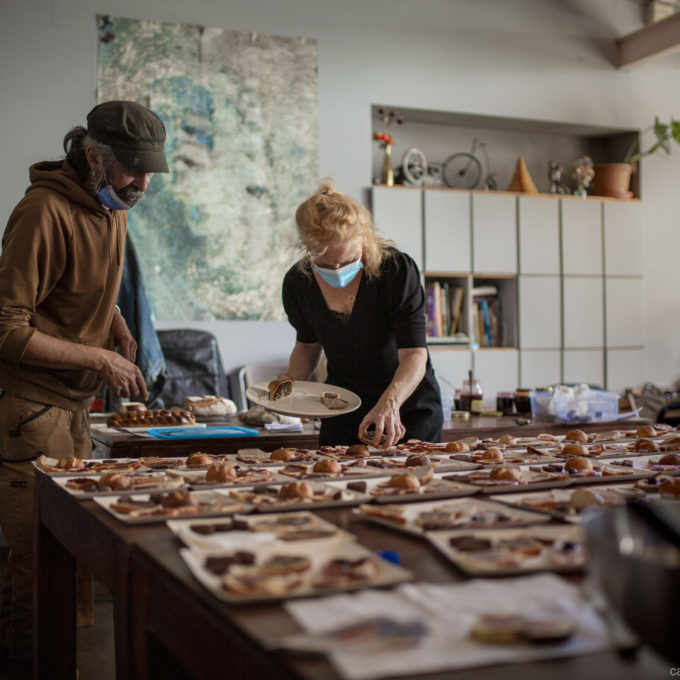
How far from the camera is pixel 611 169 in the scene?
5.73 metres

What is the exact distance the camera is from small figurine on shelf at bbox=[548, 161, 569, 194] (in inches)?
224

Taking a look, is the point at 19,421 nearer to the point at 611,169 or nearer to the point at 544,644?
the point at 544,644

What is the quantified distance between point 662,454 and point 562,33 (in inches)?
178

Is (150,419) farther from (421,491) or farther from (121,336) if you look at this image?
(421,491)

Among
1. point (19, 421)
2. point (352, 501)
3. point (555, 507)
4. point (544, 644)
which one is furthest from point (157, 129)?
point (544, 644)

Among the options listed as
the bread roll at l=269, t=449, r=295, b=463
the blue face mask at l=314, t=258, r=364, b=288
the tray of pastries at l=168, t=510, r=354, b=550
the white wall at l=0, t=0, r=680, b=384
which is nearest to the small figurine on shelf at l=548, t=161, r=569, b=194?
the white wall at l=0, t=0, r=680, b=384

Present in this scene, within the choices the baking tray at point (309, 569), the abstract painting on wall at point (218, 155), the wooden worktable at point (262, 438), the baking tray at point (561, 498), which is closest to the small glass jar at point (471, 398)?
the wooden worktable at point (262, 438)

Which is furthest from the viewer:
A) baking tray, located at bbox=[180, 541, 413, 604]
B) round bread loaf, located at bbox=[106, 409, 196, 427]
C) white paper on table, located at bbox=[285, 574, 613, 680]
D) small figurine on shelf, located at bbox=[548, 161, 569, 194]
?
small figurine on shelf, located at bbox=[548, 161, 569, 194]

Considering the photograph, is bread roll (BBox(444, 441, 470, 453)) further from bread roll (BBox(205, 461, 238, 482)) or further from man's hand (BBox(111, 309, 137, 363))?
man's hand (BBox(111, 309, 137, 363))

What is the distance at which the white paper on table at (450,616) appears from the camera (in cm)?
67

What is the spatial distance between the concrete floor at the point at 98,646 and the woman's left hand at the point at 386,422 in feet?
3.57

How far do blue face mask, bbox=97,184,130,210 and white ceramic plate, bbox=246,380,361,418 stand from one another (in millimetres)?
645

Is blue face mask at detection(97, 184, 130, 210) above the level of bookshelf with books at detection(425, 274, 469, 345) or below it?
above

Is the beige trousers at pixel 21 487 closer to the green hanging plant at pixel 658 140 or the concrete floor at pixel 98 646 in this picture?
the concrete floor at pixel 98 646
